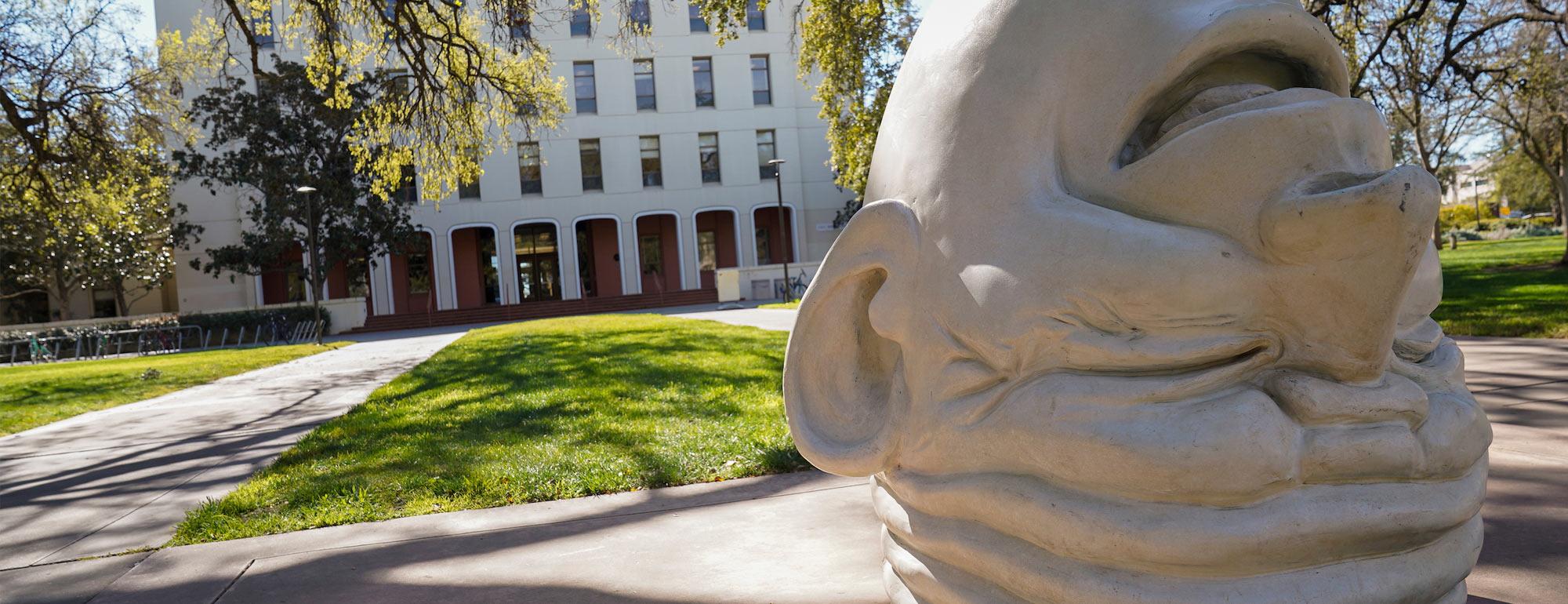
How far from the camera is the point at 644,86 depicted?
128 feet

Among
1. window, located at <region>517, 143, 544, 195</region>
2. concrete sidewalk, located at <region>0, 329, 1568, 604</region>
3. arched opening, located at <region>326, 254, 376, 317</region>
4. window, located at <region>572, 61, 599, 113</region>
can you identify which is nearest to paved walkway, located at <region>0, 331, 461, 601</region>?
concrete sidewalk, located at <region>0, 329, 1568, 604</region>

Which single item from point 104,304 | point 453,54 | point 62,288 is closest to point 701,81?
point 62,288

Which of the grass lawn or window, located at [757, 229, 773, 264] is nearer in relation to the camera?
the grass lawn

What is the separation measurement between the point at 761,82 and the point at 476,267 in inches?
569

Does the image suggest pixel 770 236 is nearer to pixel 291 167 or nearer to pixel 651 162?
pixel 651 162

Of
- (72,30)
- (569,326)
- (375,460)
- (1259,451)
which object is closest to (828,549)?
(1259,451)

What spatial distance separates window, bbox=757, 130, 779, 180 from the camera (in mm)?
39438

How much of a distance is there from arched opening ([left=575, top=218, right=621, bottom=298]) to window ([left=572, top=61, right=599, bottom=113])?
4.76 meters

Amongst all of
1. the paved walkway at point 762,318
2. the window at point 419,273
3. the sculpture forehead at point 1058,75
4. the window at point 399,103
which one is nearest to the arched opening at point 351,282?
the window at point 419,273

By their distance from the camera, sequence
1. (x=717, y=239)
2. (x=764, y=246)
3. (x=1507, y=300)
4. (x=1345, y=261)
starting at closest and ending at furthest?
(x=1345, y=261) < (x=1507, y=300) < (x=717, y=239) < (x=764, y=246)

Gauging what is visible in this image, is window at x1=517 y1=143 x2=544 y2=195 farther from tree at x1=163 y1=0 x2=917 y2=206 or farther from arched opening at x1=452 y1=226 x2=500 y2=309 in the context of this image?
tree at x1=163 y1=0 x2=917 y2=206

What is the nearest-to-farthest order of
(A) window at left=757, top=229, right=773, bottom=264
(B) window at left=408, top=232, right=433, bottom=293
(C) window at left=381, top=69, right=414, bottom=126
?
(C) window at left=381, top=69, right=414, bottom=126, (B) window at left=408, top=232, right=433, bottom=293, (A) window at left=757, top=229, right=773, bottom=264

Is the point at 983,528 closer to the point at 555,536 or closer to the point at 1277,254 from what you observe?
the point at 1277,254

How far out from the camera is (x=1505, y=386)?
19.4ft
